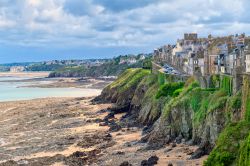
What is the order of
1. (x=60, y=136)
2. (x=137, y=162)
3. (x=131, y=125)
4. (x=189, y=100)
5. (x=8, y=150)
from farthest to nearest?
1. (x=131, y=125)
2. (x=60, y=136)
3. (x=8, y=150)
4. (x=189, y=100)
5. (x=137, y=162)

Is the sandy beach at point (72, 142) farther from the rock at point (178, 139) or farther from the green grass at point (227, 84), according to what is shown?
the green grass at point (227, 84)

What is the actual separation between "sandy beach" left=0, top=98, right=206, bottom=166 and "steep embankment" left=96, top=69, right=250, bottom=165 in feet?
5.29

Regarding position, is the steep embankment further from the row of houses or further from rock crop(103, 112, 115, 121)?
the row of houses

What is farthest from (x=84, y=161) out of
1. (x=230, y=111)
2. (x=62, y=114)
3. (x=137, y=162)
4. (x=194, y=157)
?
(x=62, y=114)

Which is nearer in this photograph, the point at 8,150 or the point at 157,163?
the point at 157,163

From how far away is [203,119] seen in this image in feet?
112

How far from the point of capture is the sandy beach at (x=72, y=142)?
114ft

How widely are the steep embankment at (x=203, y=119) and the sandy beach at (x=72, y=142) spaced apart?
161cm

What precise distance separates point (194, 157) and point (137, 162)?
13.9ft

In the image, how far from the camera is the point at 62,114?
218 ft

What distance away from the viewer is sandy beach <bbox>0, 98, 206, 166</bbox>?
34688mm

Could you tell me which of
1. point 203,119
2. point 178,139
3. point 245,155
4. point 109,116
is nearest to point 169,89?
point 109,116

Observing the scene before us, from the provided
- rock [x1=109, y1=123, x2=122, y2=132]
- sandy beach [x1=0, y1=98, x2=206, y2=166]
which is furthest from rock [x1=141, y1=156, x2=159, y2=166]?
rock [x1=109, y1=123, x2=122, y2=132]

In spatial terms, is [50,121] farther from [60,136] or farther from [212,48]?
[212,48]
